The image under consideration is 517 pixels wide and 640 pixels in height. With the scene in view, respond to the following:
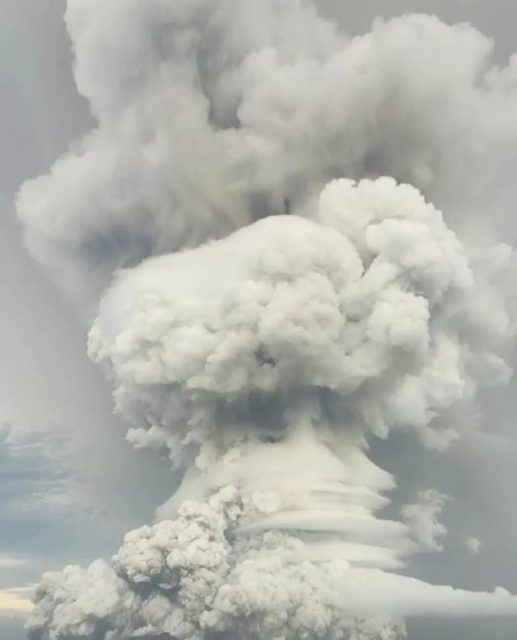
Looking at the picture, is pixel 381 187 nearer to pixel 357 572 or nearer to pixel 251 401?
pixel 251 401

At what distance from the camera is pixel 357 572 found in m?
11.6

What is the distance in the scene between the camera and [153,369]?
1312cm

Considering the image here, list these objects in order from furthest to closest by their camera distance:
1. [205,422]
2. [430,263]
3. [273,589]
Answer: [205,422] → [430,263] → [273,589]

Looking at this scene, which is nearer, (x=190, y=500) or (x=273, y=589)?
(x=273, y=589)

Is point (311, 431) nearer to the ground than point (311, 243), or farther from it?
nearer to the ground

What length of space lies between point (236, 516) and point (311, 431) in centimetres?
163

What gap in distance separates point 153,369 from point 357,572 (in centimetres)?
406

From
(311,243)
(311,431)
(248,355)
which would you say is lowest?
(311,431)

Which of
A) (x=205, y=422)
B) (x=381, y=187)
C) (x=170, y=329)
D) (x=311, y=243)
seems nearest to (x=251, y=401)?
(x=205, y=422)

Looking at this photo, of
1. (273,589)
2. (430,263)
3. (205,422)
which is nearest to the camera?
(273,589)

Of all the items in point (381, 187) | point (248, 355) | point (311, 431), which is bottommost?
point (311, 431)

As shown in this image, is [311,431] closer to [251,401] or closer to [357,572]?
[251,401]

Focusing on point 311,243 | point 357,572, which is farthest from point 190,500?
point 311,243

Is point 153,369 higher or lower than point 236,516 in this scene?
higher
